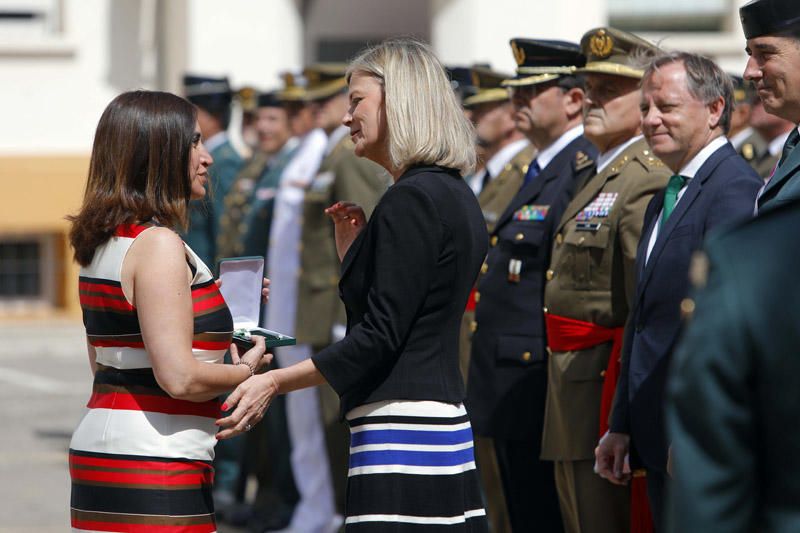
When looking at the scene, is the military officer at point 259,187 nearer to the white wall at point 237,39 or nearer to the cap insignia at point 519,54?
the cap insignia at point 519,54

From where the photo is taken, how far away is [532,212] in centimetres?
475

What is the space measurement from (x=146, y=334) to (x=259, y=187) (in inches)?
177

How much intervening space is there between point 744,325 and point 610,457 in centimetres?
237

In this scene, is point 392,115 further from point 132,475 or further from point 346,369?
point 132,475

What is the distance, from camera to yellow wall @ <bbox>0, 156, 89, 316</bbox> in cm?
1534

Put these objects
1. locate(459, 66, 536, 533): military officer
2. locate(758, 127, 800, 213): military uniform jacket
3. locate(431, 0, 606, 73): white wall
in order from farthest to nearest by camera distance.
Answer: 1. locate(431, 0, 606, 73): white wall
2. locate(459, 66, 536, 533): military officer
3. locate(758, 127, 800, 213): military uniform jacket

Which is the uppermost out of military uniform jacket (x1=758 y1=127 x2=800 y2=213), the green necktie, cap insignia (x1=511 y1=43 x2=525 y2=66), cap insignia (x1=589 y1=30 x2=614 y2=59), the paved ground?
cap insignia (x1=589 y1=30 x2=614 y2=59)

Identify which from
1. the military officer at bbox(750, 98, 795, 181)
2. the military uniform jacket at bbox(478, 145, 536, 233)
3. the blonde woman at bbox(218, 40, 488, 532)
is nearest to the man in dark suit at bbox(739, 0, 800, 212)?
the blonde woman at bbox(218, 40, 488, 532)

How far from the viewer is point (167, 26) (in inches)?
559

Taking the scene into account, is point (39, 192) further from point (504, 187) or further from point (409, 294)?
point (409, 294)

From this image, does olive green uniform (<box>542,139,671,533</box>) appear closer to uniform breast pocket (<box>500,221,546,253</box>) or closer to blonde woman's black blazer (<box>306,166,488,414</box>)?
uniform breast pocket (<box>500,221,546,253</box>)

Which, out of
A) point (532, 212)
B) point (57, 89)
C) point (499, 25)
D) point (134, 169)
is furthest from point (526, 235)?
point (57, 89)

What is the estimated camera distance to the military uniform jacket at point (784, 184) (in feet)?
9.66

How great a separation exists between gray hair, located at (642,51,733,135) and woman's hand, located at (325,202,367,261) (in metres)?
1.02
